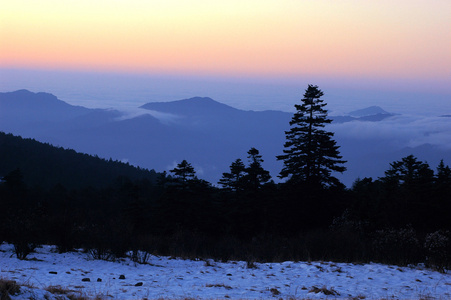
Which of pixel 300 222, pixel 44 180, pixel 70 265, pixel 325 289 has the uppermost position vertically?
pixel 325 289

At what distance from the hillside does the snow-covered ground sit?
90.8 meters

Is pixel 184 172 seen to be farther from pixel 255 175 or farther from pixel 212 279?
pixel 212 279

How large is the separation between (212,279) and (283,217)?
24.1 metres

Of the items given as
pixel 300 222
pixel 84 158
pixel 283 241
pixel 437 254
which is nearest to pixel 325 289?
pixel 437 254

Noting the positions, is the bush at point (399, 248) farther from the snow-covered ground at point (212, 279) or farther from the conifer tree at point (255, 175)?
the conifer tree at point (255, 175)

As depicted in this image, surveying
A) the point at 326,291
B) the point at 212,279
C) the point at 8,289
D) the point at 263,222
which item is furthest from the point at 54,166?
the point at 326,291

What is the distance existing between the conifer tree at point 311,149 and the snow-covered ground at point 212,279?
786 inches

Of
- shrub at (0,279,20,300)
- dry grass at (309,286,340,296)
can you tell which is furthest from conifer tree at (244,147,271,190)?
shrub at (0,279,20,300)

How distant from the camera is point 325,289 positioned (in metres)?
9.68

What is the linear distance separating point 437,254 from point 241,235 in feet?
83.9

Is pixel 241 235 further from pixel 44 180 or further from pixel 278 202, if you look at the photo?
pixel 44 180

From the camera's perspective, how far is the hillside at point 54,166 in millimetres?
106312

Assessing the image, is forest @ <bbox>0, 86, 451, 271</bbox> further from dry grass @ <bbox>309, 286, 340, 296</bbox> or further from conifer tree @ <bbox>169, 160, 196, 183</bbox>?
dry grass @ <bbox>309, 286, 340, 296</bbox>

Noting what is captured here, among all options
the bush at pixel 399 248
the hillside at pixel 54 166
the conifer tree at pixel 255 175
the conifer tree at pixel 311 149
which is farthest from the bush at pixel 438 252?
the hillside at pixel 54 166
